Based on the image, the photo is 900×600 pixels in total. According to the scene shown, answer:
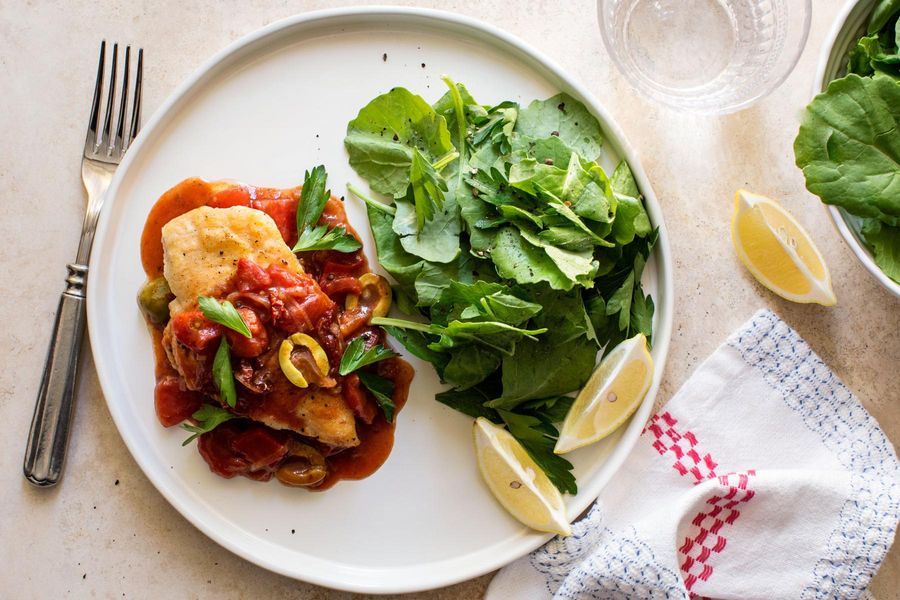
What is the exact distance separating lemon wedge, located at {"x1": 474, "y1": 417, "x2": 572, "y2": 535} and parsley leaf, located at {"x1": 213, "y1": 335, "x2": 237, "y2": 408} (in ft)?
2.67

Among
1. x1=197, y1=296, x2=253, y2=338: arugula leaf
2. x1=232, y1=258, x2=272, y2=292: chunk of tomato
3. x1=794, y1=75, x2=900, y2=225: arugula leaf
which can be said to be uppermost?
x1=794, y1=75, x2=900, y2=225: arugula leaf

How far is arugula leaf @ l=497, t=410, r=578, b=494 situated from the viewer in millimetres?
2660

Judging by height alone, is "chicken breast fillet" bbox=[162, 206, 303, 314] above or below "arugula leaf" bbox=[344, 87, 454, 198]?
below

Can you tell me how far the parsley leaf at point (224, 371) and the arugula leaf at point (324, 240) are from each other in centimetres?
40

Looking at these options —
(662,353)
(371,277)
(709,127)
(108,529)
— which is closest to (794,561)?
(662,353)

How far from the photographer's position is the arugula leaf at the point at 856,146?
2324mm

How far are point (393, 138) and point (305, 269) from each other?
0.54m

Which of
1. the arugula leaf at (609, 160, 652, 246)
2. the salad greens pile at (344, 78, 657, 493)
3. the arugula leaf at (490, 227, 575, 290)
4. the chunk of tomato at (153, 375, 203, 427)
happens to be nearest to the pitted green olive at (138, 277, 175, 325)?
the chunk of tomato at (153, 375, 203, 427)

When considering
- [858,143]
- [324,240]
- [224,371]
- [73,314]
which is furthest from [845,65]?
[73,314]

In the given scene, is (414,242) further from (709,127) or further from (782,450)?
(782,450)

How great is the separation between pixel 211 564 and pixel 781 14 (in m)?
2.88

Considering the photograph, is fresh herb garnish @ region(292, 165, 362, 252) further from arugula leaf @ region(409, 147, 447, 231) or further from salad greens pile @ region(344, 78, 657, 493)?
arugula leaf @ region(409, 147, 447, 231)

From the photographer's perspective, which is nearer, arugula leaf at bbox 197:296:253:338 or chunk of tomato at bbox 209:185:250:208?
arugula leaf at bbox 197:296:253:338

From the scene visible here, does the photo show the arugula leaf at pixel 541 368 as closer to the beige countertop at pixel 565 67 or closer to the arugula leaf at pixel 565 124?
the beige countertop at pixel 565 67
